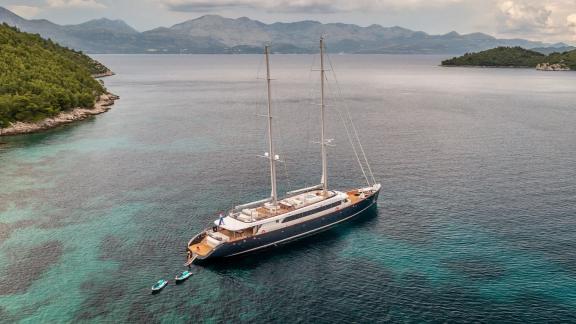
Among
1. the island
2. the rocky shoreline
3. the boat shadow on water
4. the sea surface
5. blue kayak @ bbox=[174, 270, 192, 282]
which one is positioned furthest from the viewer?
the island

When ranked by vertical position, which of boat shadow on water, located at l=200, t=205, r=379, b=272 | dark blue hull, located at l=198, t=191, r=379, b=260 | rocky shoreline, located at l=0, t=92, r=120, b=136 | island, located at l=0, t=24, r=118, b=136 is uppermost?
island, located at l=0, t=24, r=118, b=136

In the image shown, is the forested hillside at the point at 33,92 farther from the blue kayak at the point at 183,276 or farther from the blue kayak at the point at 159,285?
the blue kayak at the point at 159,285

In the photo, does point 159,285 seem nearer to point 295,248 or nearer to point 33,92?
point 295,248

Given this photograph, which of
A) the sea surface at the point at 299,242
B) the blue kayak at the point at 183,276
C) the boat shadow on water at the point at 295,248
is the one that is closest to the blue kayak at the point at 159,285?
the sea surface at the point at 299,242

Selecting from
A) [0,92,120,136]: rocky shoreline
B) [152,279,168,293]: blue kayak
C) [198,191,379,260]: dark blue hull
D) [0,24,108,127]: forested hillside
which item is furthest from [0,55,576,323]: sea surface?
[0,24,108,127]: forested hillside

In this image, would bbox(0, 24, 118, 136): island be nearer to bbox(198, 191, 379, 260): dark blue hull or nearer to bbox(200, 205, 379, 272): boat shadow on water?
bbox(198, 191, 379, 260): dark blue hull

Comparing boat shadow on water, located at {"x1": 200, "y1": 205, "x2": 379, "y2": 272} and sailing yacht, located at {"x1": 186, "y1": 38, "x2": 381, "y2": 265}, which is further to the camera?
sailing yacht, located at {"x1": 186, "y1": 38, "x2": 381, "y2": 265}
